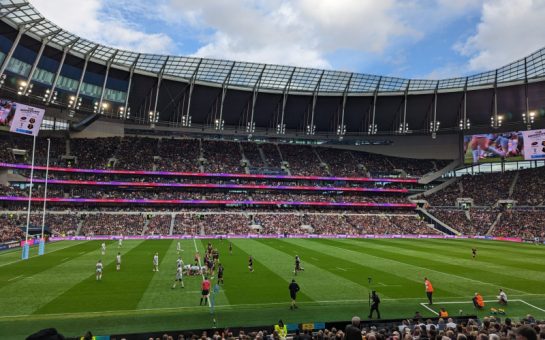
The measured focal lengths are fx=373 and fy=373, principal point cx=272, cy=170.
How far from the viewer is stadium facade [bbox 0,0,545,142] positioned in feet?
208

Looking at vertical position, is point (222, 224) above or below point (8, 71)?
below

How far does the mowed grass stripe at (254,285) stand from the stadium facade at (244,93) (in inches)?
1876

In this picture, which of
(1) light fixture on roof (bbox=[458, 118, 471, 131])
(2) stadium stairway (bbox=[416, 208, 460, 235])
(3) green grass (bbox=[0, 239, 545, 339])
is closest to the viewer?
(3) green grass (bbox=[0, 239, 545, 339])

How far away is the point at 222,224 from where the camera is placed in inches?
2707

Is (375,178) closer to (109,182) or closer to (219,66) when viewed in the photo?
(219,66)

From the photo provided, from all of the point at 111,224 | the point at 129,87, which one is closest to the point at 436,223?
the point at 111,224

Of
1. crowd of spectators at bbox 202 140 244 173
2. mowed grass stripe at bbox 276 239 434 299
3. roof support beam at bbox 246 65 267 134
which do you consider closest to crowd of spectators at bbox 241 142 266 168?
crowd of spectators at bbox 202 140 244 173

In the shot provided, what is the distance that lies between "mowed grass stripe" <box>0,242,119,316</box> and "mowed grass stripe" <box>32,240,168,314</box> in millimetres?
579

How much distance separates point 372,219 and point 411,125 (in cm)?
2729

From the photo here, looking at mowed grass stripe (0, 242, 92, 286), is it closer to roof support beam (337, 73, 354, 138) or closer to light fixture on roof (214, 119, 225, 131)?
Result: light fixture on roof (214, 119, 225, 131)

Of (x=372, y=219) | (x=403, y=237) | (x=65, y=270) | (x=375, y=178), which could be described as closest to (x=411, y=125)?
(x=375, y=178)

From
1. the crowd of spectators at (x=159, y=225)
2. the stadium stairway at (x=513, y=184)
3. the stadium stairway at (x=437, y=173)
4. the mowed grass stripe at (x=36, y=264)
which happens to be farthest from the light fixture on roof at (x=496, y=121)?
the mowed grass stripe at (x=36, y=264)

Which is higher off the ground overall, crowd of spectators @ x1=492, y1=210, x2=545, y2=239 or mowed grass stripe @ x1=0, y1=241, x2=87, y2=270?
crowd of spectators @ x1=492, y1=210, x2=545, y2=239

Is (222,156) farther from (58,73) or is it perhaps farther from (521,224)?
Result: (521,224)
